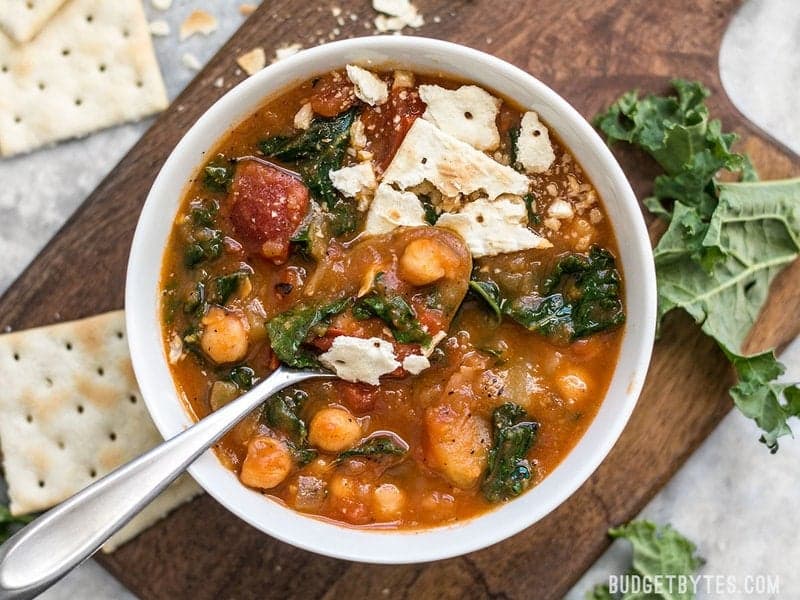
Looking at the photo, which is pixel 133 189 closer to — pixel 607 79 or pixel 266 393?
pixel 266 393

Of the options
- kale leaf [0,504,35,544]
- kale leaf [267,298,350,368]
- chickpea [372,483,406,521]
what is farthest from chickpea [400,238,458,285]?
kale leaf [0,504,35,544]

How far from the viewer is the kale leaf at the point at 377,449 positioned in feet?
11.7

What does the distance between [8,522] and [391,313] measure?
7.05ft

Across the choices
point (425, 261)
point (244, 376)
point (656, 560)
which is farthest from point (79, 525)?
point (656, 560)

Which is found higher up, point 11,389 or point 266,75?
point 266,75

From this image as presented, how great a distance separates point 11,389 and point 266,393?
1439 millimetres

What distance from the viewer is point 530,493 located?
364cm

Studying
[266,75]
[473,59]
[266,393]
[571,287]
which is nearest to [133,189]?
[266,75]

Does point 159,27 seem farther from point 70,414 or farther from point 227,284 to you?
point 70,414

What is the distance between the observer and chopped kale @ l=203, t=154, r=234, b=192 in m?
3.60

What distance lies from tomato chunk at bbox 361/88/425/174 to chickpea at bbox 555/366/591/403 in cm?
111

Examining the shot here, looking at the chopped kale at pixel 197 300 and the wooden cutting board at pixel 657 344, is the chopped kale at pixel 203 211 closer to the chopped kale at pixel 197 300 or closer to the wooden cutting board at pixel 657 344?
the chopped kale at pixel 197 300

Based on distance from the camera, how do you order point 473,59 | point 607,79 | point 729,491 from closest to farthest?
point 473,59, point 607,79, point 729,491

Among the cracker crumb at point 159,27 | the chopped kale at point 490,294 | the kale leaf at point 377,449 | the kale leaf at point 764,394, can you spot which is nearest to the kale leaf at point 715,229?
the kale leaf at point 764,394
